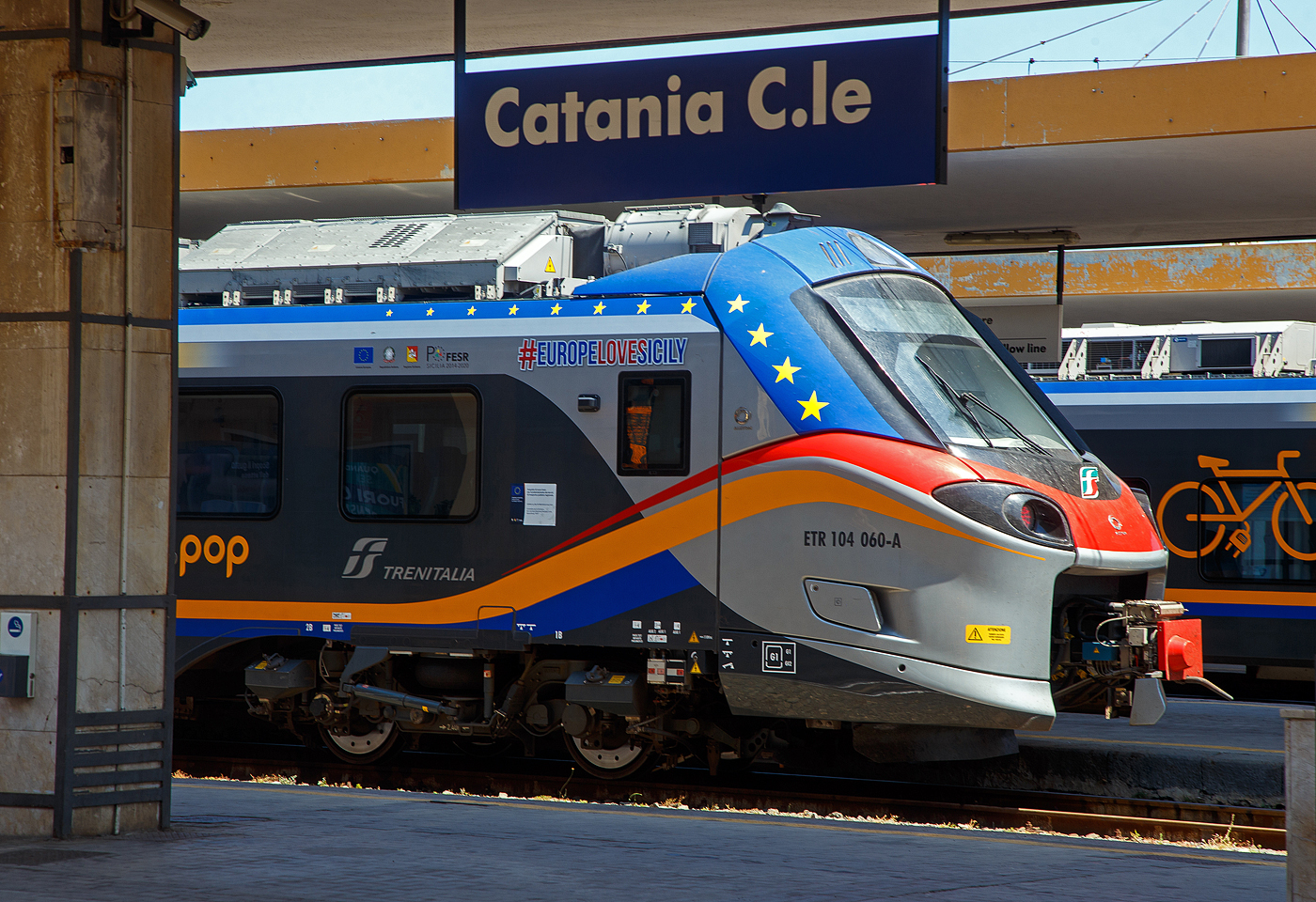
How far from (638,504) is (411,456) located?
1695 millimetres

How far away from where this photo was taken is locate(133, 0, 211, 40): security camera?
695cm

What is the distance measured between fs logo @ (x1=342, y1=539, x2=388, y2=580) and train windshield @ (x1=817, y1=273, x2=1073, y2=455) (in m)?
3.40

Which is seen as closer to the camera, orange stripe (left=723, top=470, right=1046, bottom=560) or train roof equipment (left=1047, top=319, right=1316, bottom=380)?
orange stripe (left=723, top=470, right=1046, bottom=560)

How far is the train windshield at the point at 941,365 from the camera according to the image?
350 inches

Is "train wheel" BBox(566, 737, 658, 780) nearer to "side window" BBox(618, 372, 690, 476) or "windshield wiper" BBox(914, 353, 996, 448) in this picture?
"side window" BBox(618, 372, 690, 476)

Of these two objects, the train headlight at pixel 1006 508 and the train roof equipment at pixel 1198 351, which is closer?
the train headlight at pixel 1006 508

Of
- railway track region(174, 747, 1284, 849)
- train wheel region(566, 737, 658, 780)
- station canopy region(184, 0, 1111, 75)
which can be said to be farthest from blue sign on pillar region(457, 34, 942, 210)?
railway track region(174, 747, 1284, 849)

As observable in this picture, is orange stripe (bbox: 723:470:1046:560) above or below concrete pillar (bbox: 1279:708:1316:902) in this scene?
above

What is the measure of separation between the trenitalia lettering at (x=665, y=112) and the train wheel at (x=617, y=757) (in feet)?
13.1

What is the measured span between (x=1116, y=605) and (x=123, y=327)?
19.5 ft

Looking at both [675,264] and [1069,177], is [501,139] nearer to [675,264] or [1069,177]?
[675,264]

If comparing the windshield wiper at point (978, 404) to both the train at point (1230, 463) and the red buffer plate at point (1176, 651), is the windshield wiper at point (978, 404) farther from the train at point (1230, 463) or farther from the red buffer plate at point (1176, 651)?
the train at point (1230, 463)

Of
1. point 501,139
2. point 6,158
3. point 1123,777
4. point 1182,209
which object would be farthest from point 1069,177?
point 6,158

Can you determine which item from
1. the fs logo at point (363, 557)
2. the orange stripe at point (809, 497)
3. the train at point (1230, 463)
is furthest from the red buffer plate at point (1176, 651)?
the train at point (1230, 463)
